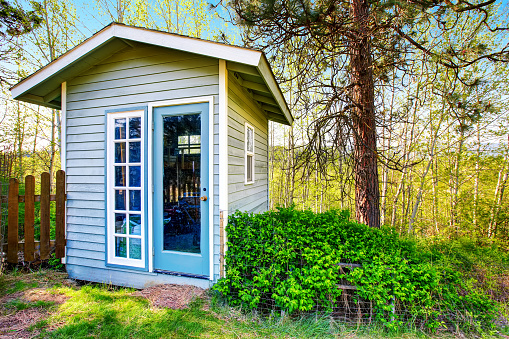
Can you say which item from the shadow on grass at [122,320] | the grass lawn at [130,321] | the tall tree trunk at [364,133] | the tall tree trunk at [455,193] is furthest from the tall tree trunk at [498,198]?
the shadow on grass at [122,320]

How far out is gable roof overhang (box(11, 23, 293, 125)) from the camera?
8.66 ft

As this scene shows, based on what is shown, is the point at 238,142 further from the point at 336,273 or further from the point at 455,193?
the point at 455,193

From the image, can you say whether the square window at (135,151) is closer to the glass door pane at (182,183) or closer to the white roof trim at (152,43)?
the glass door pane at (182,183)

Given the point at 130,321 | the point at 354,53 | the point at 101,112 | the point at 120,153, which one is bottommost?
the point at 130,321

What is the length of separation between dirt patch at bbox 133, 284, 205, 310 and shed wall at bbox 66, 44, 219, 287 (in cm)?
14

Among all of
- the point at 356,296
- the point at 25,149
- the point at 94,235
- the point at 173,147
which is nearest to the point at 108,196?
the point at 94,235

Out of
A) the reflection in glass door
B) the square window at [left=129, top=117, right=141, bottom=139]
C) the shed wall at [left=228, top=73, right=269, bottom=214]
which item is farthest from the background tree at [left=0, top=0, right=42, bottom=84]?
the shed wall at [left=228, top=73, right=269, bottom=214]

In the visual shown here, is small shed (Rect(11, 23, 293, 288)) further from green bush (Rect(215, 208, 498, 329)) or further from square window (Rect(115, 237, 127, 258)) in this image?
green bush (Rect(215, 208, 498, 329))

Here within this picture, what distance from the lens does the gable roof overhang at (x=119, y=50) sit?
2641 mm

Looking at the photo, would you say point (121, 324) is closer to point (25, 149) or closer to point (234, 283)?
point (234, 283)

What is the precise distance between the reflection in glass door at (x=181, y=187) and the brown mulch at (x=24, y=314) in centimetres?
116

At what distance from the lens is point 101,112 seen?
332 centimetres

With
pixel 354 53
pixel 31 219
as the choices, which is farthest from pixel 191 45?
pixel 31 219

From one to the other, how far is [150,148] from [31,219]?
88.1 inches
